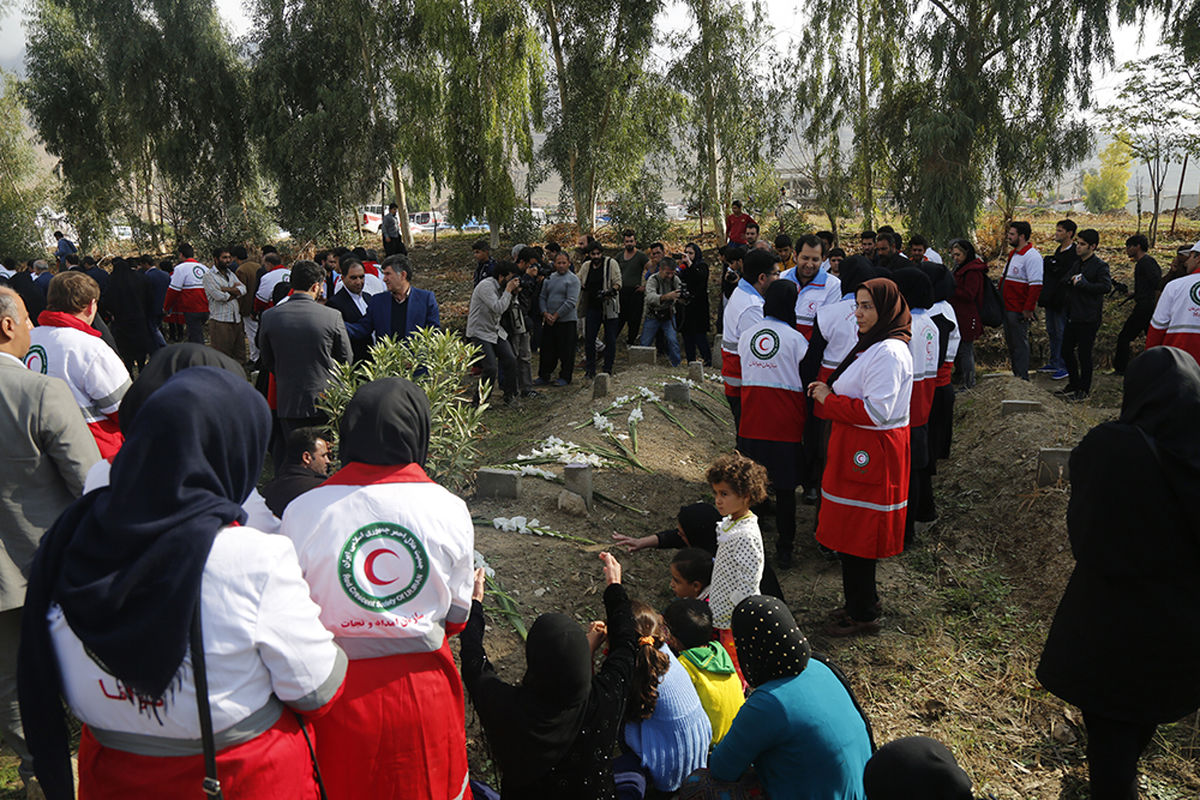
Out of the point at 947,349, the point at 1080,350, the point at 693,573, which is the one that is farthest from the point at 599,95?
the point at 693,573

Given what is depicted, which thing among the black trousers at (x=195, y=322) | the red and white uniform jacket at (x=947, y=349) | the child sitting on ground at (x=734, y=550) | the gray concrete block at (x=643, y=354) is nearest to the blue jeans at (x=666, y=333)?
the gray concrete block at (x=643, y=354)

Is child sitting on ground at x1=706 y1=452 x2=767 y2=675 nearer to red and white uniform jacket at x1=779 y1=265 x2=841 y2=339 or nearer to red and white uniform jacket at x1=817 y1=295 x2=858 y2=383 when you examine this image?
red and white uniform jacket at x1=817 y1=295 x2=858 y2=383

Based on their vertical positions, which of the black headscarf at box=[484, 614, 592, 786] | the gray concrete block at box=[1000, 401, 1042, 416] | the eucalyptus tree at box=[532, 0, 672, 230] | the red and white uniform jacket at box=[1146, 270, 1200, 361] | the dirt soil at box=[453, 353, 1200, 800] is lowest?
the dirt soil at box=[453, 353, 1200, 800]

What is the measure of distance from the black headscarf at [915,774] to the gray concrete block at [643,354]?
28.1 ft

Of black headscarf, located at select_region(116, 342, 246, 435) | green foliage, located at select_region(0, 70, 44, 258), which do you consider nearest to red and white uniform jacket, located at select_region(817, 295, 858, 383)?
black headscarf, located at select_region(116, 342, 246, 435)

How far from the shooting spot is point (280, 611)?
1800mm

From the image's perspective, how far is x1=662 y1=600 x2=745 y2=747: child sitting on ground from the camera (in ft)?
10.8

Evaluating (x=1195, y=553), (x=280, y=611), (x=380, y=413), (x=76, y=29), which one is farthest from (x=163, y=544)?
(x=76, y=29)

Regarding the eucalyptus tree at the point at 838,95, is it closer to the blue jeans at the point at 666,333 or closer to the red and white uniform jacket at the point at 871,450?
the blue jeans at the point at 666,333

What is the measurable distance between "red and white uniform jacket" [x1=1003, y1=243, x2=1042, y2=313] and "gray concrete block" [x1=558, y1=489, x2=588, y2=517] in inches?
258

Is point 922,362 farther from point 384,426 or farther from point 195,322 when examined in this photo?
point 195,322

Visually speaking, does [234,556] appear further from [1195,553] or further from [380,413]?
[1195,553]

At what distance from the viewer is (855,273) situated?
18.1 feet

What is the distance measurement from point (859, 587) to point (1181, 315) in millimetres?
3979
